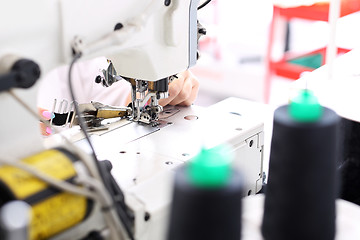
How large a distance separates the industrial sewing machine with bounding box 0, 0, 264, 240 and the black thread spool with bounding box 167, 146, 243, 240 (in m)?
0.09

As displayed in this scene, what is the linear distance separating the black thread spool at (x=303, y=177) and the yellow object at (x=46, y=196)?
0.30 m

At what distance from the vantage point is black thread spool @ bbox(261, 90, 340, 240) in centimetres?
65

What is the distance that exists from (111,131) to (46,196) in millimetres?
534

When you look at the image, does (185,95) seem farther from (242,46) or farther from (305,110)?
(242,46)

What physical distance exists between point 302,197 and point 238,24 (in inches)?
149

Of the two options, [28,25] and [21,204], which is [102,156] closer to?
[28,25]

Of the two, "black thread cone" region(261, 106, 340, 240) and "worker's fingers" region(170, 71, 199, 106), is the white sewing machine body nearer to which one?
"worker's fingers" region(170, 71, 199, 106)

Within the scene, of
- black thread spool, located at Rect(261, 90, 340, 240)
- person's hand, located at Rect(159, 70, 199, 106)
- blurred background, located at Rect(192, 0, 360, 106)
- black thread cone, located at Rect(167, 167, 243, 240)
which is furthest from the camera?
blurred background, located at Rect(192, 0, 360, 106)

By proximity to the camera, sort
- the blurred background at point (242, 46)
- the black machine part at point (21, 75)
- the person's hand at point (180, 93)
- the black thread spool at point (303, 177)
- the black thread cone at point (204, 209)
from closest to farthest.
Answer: the black thread cone at point (204, 209), the black thread spool at point (303, 177), the black machine part at point (21, 75), the person's hand at point (180, 93), the blurred background at point (242, 46)

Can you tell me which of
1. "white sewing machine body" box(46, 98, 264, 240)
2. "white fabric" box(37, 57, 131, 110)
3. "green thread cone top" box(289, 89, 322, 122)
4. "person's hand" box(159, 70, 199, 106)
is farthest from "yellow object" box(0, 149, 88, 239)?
"white fabric" box(37, 57, 131, 110)

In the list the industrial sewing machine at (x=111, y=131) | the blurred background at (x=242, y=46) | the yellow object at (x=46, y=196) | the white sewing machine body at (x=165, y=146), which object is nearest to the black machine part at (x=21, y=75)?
the industrial sewing machine at (x=111, y=131)

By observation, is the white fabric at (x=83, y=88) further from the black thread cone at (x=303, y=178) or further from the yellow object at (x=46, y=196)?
the black thread cone at (x=303, y=178)

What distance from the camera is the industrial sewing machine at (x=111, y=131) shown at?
2.42ft

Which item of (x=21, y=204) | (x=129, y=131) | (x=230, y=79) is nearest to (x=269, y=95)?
(x=230, y=79)
